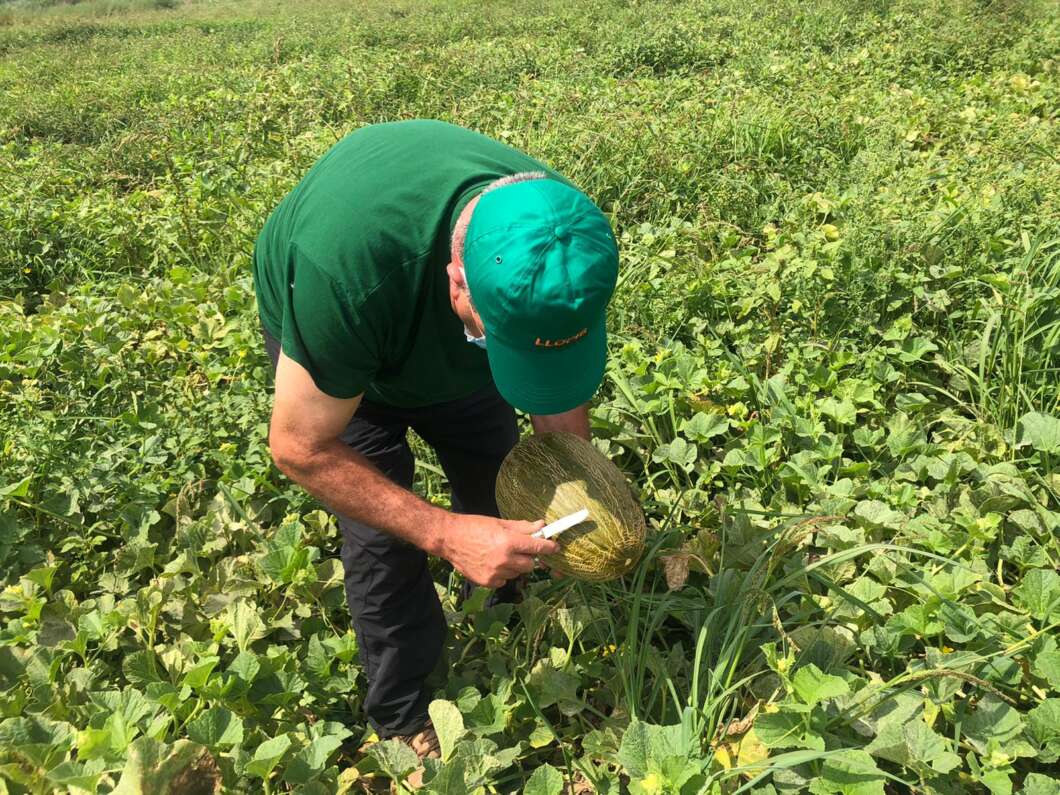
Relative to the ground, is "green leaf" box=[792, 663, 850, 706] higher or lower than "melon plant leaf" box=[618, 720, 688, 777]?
higher

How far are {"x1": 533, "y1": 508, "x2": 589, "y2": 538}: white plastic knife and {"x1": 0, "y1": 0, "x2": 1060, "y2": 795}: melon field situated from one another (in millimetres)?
468

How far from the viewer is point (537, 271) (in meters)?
1.66

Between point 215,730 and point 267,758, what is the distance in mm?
157

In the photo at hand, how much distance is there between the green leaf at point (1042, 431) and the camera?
112 inches

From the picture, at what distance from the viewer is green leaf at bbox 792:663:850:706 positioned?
1.87 metres

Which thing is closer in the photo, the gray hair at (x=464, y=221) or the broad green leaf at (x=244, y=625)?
the gray hair at (x=464, y=221)

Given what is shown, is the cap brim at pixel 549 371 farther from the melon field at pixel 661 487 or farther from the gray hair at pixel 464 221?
the melon field at pixel 661 487

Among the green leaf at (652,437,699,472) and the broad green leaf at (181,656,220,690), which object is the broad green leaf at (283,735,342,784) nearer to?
the broad green leaf at (181,656,220,690)

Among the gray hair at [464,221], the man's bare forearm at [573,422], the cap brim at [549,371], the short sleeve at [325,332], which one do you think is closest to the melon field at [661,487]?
the man's bare forearm at [573,422]

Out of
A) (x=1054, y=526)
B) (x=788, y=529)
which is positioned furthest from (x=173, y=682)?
(x=1054, y=526)

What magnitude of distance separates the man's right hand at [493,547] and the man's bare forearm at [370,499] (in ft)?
0.20

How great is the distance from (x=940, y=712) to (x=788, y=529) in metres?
→ 0.62

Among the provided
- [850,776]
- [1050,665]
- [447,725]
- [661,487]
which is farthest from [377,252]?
[1050,665]

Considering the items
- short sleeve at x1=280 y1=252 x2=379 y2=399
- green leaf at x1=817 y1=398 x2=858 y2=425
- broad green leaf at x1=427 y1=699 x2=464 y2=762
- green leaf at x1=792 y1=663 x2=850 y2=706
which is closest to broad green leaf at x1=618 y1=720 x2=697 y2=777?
green leaf at x1=792 y1=663 x2=850 y2=706
